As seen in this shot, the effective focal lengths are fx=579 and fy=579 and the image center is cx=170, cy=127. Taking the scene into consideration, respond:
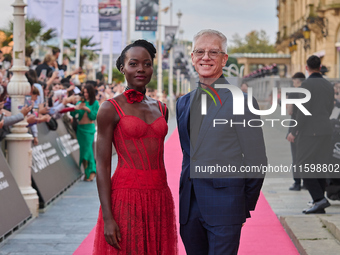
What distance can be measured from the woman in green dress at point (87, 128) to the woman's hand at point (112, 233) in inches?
330

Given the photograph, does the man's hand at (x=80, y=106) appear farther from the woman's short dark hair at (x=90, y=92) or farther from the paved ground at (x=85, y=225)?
the paved ground at (x=85, y=225)

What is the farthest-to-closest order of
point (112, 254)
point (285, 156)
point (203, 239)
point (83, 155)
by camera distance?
point (285, 156), point (83, 155), point (203, 239), point (112, 254)

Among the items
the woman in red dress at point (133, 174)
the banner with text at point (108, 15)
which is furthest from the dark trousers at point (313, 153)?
the banner with text at point (108, 15)

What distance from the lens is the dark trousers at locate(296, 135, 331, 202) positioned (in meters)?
7.65

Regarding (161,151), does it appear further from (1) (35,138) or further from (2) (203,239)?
(1) (35,138)

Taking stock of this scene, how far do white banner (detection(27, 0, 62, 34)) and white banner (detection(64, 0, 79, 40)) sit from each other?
6.62ft

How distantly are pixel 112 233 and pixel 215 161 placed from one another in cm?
78

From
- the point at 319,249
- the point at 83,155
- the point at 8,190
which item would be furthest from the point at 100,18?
the point at 319,249

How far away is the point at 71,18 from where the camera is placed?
848 inches

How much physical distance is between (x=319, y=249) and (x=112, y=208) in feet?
9.94

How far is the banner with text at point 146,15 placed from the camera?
86.1 ft

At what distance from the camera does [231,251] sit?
3.57m

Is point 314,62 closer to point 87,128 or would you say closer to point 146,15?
point 87,128

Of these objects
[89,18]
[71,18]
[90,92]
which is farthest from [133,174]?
[89,18]
